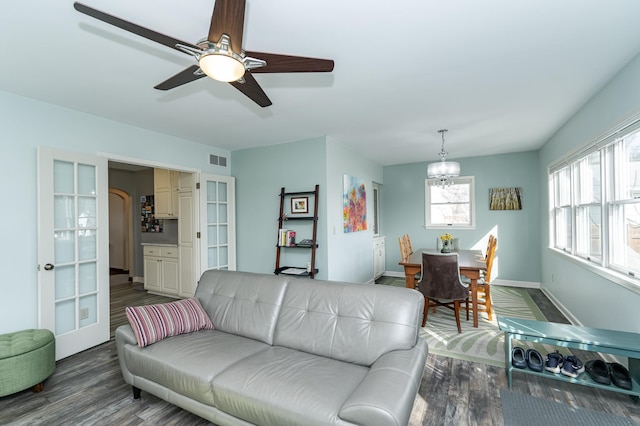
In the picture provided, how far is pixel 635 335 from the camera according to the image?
2.16 meters

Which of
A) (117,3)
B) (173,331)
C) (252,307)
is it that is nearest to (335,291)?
(252,307)

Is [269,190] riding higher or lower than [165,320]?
higher

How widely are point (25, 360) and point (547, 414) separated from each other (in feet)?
12.8

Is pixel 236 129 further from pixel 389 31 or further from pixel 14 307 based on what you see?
pixel 14 307

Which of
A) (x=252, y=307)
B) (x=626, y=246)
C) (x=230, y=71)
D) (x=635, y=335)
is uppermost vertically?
(x=230, y=71)

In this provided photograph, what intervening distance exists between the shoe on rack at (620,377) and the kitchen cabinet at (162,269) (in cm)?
554

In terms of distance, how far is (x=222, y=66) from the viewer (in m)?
1.44

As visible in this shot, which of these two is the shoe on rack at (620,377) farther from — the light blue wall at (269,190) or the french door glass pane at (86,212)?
the french door glass pane at (86,212)

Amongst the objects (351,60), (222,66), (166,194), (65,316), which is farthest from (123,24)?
(166,194)

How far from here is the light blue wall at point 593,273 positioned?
7.64 feet

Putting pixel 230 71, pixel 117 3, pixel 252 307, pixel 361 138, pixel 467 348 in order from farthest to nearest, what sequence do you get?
pixel 361 138 → pixel 467 348 → pixel 252 307 → pixel 117 3 → pixel 230 71

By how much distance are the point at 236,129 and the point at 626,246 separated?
14.3 ft

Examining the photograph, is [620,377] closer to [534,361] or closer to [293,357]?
[534,361]

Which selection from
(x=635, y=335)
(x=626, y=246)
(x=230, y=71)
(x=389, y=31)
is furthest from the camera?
(x=626, y=246)
